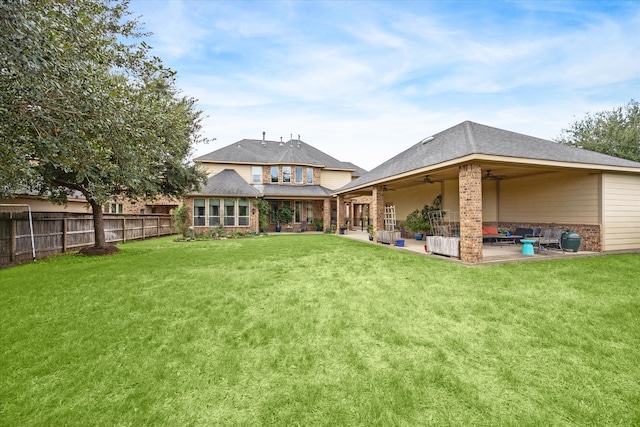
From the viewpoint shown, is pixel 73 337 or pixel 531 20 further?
pixel 531 20

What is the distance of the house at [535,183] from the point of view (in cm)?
857

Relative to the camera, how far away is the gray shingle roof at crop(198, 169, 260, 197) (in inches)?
781

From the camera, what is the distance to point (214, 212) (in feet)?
65.9

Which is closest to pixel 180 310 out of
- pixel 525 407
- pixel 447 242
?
pixel 525 407

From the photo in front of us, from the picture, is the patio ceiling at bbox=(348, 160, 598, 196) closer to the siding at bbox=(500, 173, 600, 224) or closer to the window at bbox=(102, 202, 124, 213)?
the siding at bbox=(500, 173, 600, 224)

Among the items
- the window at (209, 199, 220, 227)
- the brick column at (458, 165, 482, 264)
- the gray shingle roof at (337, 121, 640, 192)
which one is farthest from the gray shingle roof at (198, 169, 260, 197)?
the brick column at (458, 165, 482, 264)

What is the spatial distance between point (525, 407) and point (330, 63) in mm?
17131

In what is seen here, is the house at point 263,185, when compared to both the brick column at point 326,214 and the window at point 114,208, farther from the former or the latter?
the window at point 114,208

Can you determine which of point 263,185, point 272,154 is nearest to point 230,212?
point 263,185

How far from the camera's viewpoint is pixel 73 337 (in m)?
3.93

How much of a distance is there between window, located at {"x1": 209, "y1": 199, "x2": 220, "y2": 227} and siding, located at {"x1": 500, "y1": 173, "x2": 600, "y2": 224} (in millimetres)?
18250

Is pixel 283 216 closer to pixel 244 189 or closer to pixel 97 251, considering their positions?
pixel 244 189

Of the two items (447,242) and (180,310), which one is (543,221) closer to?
(447,242)

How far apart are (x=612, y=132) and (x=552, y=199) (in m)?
21.9
